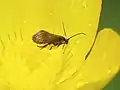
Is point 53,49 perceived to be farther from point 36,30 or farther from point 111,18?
point 111,18

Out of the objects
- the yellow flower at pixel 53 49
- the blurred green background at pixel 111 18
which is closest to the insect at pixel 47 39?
the yellow flower at pixel 53 49

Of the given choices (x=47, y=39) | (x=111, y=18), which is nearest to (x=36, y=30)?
(x=47, y=39)

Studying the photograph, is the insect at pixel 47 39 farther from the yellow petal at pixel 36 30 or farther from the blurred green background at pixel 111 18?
the blurred green background at pixel 111 18

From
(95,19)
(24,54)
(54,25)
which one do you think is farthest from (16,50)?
(95,19)

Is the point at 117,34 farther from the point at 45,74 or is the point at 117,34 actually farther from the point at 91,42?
the point at 45,74

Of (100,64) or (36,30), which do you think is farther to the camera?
(36,30)
